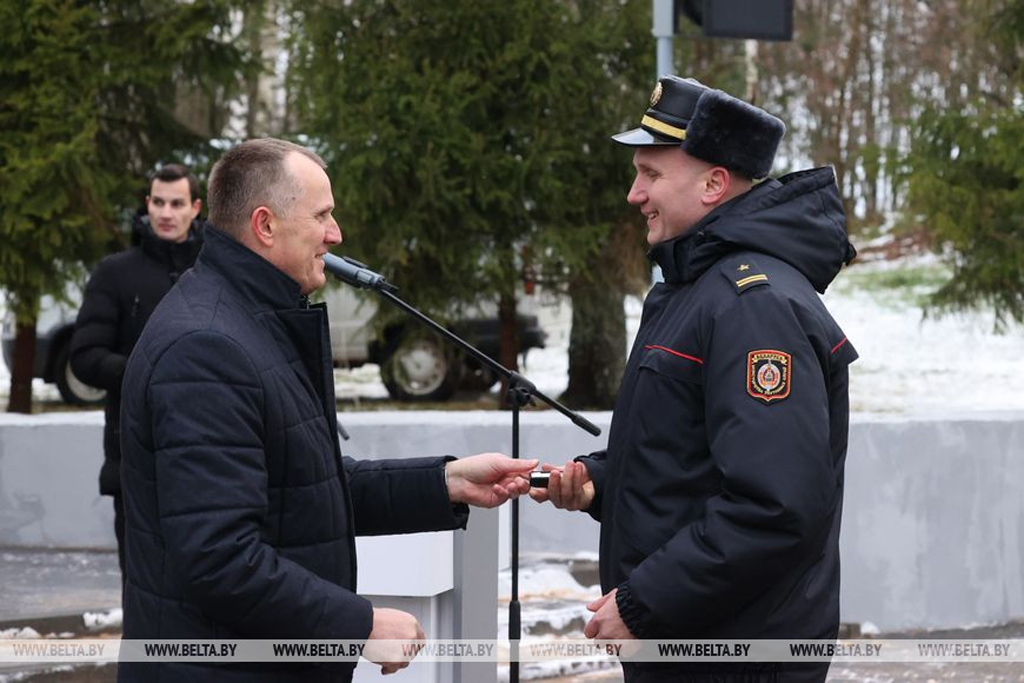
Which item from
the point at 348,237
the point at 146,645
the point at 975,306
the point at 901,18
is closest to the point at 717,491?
the point at 146,645

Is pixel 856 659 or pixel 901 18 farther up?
pixel 901 18

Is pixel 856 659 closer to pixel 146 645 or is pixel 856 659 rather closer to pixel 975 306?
pixel 146 645

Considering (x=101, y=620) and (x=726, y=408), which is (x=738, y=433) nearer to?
(x=726, y=408)

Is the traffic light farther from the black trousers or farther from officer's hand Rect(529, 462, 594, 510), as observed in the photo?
officer's hand Rect(529, 462, 594, 510)

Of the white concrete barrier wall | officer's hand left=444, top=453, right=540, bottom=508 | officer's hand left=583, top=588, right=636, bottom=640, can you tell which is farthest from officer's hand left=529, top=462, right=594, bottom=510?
the white concrete barrier wall

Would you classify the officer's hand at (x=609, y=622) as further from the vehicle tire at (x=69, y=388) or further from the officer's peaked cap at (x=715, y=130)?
the vehicle tire at (x=69, y=388)

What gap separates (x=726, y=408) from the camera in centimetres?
306

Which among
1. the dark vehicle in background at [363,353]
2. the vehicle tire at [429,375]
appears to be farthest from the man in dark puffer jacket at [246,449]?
the vehicle tire at [429,375]

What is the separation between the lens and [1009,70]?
44.8ft

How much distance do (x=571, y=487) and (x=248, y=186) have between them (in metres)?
1.10

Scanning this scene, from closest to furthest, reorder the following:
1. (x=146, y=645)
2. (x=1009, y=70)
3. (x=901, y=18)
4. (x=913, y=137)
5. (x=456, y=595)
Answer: (x=146, y=645) < (x=456, y=595) < (x=913, y=137) < (x=1009, y=70) < (x=901, y=18)

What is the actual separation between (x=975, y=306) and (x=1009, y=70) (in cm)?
251

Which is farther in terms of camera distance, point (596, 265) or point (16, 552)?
point (596, 265)

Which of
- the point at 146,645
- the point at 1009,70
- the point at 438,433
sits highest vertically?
the point at 1009,70
